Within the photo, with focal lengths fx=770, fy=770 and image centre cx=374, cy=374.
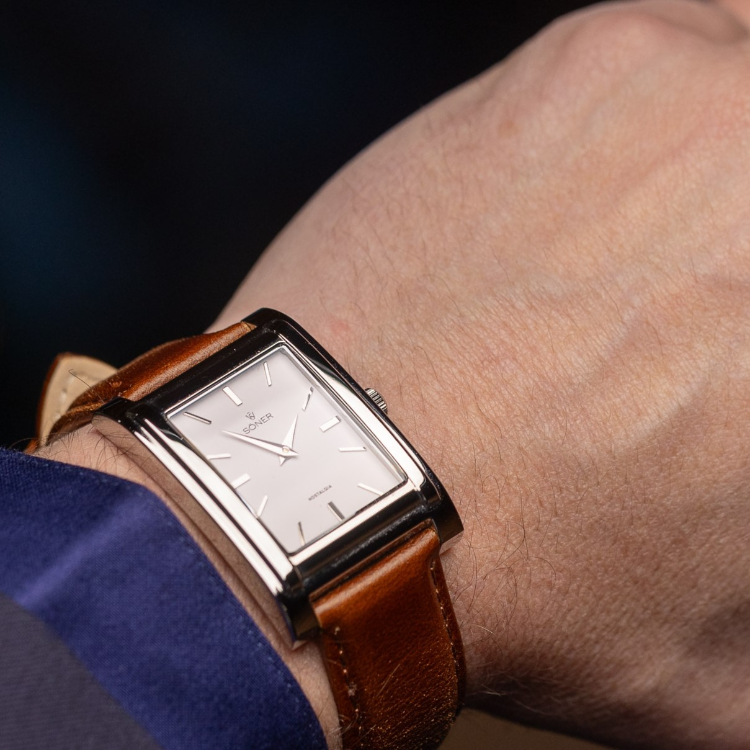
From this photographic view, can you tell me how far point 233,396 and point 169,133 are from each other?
1154 millimetres

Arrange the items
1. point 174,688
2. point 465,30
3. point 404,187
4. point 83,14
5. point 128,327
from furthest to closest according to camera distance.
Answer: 1. point 465,30
2. point 128,327
3. point 83,14
4. point 404,187
5. point 174,688

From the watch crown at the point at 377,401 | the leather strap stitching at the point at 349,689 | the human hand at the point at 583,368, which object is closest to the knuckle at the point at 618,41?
the human hand at the point at 583,368

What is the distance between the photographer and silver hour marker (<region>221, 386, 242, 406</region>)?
2.53 feet

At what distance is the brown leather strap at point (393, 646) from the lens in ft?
2.29

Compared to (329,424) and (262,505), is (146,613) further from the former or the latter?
(329,424)

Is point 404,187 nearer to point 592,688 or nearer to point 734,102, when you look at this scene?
point 734,102

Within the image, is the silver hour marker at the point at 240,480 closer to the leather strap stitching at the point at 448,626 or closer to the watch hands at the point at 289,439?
the watch hands at the point at 289,439

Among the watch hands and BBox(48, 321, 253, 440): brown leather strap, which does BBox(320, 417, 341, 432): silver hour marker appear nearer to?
the watch hands

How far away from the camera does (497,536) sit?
33.3 inches

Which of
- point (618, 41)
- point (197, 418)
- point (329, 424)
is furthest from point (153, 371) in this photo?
point (618, 41)

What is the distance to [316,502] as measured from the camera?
0.72m

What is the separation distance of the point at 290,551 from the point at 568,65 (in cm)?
88

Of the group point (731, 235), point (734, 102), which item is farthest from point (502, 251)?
point (734, 102)

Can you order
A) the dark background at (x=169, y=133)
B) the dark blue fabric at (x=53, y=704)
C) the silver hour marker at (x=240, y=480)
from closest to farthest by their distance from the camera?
the dark blue fabric at (x=53, y=704) < the silver hour marker at (x=240, y=480) < the dark background at (x=169, y=133)
